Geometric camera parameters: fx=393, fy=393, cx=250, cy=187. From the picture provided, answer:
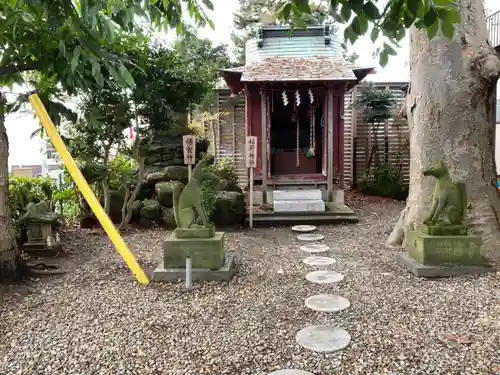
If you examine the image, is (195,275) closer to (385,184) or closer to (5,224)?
(5,224)

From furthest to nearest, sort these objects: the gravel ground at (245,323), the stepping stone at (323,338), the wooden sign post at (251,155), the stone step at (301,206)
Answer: the stone step at (301,206)
the wooden sign post at (251,155)
the stepping stone at (323,338)
the gravel ground at (245,323)

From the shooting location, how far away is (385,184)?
35.1 feet

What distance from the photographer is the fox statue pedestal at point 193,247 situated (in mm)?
4219

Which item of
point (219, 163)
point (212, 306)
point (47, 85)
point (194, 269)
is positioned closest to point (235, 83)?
point (219, 163)

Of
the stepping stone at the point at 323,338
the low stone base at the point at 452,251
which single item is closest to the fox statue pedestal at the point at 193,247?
the stepping stone at the point at 323,338

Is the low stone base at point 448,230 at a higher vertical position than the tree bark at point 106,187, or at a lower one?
lower

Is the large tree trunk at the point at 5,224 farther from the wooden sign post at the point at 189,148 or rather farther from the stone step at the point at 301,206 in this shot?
the stone step at the point at 301,206

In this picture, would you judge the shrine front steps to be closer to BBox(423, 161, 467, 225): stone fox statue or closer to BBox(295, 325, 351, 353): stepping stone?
BBox(423, 161, 467, 225): stone fox statue

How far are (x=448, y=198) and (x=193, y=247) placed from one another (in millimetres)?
2840

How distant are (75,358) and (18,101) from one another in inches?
119

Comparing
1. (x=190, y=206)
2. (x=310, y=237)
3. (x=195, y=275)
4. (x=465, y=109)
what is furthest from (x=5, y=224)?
(x=465, y=109)

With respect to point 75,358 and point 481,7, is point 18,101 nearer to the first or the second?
point 75,358

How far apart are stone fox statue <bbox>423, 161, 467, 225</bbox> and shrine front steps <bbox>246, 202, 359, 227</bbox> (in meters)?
3.37

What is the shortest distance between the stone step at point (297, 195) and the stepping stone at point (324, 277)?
12.8 ft
